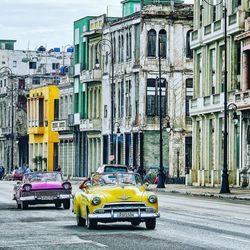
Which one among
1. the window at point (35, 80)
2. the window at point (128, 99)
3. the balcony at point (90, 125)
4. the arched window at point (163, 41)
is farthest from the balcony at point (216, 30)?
the window at point (35, 80)

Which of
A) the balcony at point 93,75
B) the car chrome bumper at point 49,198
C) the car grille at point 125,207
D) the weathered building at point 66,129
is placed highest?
the balcony at point 93,75

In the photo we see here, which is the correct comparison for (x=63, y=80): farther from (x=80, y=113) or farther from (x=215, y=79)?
(x=215, y=79)

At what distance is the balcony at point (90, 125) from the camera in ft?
339

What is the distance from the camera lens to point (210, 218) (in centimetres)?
3375

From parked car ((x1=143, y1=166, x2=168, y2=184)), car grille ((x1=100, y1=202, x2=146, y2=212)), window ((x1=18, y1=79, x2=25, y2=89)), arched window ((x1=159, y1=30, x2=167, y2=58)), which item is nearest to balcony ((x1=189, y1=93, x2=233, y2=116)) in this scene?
parked car ((x1=143, y1=166, x2=168, y2=184))

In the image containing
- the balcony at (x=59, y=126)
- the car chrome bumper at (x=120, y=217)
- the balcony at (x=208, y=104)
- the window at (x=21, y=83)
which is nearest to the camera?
the car chrome bumper at (x=120, y=217)

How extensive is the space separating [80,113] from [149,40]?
17449 millimetres

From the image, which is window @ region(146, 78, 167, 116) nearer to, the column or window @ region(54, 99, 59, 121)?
the column

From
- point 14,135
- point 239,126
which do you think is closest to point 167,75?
point 239,126

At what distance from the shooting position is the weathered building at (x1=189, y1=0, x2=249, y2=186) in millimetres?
70938

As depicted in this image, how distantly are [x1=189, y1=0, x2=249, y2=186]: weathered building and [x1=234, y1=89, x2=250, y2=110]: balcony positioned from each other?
0.34 metres

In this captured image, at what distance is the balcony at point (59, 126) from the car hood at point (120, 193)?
3379 inches

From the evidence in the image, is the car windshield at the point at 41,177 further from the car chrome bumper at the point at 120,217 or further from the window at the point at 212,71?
the window at the point at 212,71

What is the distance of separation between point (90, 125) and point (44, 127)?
21115 mm
